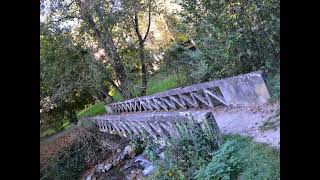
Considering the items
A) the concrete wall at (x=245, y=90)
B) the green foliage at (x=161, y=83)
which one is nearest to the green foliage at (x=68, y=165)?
the green foliage at (x=161, y=83)

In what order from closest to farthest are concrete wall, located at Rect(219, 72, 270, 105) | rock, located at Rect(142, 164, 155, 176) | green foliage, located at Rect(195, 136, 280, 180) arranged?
green foliage, located at Rect(195, 136, 280, 180) < concrete wall, located at Rect(219, 72, 270, 105) < rock, located at Rect(142, 164, 155, 176)

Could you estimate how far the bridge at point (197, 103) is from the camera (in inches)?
211

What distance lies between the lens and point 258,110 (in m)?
5.70

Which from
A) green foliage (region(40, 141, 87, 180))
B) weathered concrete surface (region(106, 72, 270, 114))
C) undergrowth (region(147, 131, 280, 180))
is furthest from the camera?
green foliage (region(40, 141, 87, 180))

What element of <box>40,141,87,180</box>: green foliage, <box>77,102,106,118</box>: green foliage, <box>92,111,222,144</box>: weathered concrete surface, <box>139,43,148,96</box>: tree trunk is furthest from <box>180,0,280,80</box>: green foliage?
<box>77,102,106,118</box>: green foliage

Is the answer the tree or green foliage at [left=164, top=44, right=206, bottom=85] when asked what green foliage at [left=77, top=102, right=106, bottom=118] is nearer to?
the tree

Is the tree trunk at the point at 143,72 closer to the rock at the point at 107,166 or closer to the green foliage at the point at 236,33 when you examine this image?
the green foliage at the point at 236,33

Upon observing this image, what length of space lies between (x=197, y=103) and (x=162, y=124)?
1.27 meters

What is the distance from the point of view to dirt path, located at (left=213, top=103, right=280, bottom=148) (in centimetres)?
470

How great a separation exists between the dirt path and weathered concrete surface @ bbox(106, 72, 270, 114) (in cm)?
15

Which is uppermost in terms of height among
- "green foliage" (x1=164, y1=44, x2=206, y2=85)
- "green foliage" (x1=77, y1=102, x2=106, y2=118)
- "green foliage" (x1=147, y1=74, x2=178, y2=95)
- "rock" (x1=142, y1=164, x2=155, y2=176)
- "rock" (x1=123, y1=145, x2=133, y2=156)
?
"green foliage" (x1=164, y1=44, x2=206, y2=85)

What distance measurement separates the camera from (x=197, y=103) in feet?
23.7
